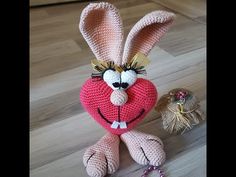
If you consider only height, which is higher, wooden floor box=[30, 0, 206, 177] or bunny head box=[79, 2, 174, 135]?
bunny head box=[79, 2, 174, 135]

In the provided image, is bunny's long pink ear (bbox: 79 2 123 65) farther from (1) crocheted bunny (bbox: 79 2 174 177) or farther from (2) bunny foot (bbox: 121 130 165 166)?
(2) bunny foot (bbox: 121 130 165 166)

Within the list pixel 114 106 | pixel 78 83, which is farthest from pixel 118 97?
pixel 78 83

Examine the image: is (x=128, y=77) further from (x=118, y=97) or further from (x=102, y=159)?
(x=102, y=159)

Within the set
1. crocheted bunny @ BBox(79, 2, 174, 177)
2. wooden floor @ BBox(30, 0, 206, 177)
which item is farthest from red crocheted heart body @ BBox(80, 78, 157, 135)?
wooden floor @ BBox(30, 0, 206, 177)

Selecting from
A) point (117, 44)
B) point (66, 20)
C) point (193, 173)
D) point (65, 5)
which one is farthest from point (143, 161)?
point (65, 5)

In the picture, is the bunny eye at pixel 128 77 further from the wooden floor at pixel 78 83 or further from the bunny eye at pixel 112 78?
the wooden floor at pixel 78 83
